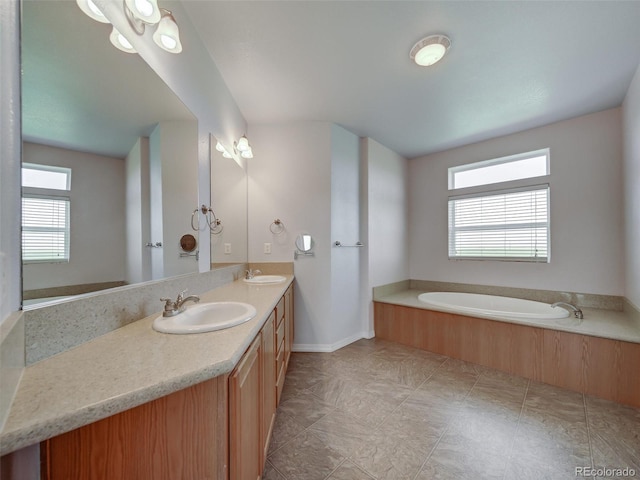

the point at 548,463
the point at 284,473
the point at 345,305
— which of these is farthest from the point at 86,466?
the point at 345,305

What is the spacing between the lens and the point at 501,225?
9.94 ft

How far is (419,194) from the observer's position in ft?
12.0

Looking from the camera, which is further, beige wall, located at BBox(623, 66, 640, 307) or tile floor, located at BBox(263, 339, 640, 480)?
beige wall, located at BBox(623, 66, 640, 307)

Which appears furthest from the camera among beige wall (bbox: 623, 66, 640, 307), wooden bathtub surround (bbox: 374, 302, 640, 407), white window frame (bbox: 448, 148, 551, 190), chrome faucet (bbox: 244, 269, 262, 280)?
white window frame (bbox: 448, 148, 551, 190)

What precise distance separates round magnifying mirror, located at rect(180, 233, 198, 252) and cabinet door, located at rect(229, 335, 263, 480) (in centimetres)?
81

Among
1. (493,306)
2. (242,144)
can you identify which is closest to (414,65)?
(242,144)

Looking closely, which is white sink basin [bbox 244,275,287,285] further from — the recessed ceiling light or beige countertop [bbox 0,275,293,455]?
the recessed ceiling light

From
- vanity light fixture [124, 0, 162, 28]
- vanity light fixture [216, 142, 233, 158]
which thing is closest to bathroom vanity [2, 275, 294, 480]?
vanity light fixture [124, 0, 162, 28]

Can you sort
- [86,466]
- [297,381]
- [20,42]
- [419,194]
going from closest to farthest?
1. [86,466]
2. [20,42]
3. [297,381]
4. [419,194]

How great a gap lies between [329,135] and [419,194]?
5.84 ft

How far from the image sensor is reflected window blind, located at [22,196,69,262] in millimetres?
687

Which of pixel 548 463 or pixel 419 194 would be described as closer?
pixel 548 463

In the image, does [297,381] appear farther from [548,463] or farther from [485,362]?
[485,362]

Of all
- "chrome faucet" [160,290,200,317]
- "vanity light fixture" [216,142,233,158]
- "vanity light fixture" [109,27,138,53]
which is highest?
"vanity light fixture" [109,27,138,53]
